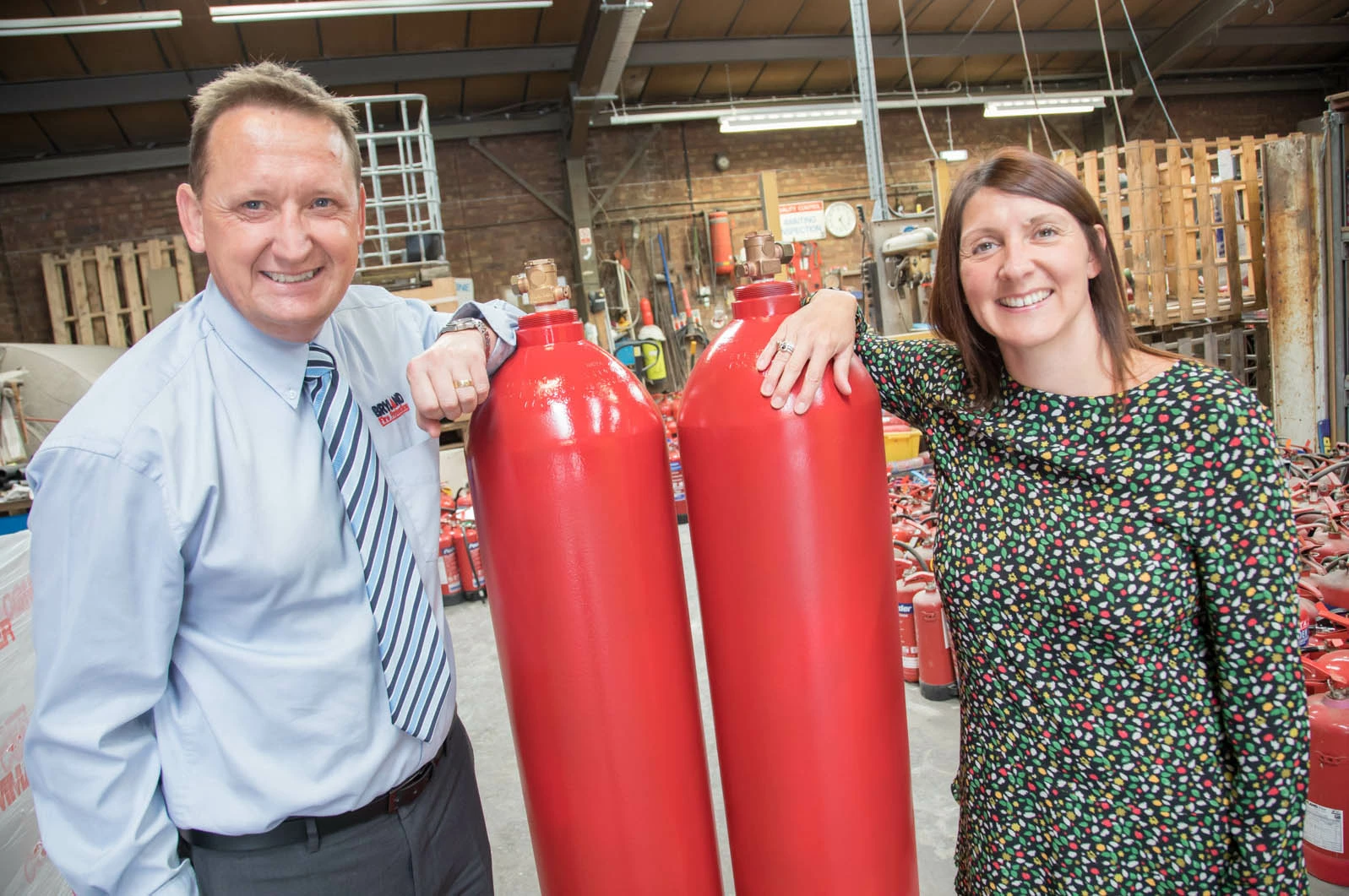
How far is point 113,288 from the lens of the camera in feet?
31.9

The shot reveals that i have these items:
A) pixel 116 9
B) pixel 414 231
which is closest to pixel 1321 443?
pixel 414 231

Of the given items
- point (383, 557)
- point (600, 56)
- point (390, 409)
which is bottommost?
point (383, 557)

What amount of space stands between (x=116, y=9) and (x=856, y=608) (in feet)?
30.4

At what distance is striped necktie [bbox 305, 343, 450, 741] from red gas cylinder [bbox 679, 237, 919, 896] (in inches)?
17.2

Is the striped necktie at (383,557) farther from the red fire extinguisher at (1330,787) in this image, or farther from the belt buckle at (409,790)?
the red fire extinguisher at (1330,787)

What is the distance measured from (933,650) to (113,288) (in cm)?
1006

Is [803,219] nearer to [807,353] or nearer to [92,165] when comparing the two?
[92,165]

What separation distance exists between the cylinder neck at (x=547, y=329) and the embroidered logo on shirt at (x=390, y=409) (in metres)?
0.22

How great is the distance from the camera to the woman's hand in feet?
4.19

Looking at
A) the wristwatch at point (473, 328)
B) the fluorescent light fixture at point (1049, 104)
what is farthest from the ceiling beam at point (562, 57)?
the wristwatch at point (473, 328)

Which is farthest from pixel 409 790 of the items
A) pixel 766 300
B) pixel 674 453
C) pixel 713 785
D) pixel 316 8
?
pixel 316 8

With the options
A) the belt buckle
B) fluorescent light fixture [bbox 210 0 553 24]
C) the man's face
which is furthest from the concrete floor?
fluorescent light fixture [bbox 210 0 553 24]

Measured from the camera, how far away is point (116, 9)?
7730 mm

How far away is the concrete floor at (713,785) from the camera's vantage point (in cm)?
254
